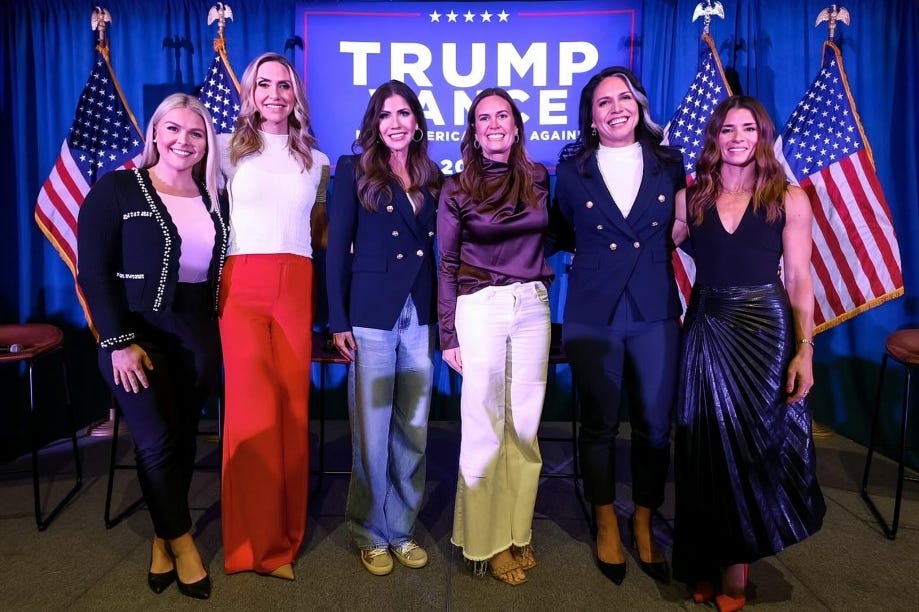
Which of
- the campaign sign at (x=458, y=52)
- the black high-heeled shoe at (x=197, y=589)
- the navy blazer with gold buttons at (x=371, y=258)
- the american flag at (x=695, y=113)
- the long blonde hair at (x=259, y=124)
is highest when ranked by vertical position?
the campaign sign at (x=458, y=52)

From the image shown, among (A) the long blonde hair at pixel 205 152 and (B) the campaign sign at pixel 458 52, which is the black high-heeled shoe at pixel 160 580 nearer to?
(A) the long blonde hair at pixel 205 152

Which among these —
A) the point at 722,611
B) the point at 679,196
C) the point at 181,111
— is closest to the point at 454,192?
the point at 679,196

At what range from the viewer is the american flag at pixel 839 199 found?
3500 mm

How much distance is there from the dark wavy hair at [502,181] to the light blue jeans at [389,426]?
0.49 m

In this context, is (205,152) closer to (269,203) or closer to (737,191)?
(269,203)

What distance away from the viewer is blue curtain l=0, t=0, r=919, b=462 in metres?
3.95

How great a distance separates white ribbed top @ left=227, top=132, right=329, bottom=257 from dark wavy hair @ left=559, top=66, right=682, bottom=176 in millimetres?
1042

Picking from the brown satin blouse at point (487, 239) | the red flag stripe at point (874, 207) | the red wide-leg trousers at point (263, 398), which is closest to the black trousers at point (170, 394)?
the red wide-leg trousers at point (263, 398)

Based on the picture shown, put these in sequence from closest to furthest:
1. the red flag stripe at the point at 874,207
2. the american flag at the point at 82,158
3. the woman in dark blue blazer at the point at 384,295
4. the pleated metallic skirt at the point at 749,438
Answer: the pleated metallic skirt at the point at 749,438
the woman in dark blue blazer at the point at 384,295
the red flag stripe at the point at 874,207
the american flag at the point at 82,158

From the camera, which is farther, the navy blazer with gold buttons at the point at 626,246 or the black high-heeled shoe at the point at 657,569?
the black high-heeled shoe at the point at 657,569

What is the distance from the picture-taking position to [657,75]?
4043mm

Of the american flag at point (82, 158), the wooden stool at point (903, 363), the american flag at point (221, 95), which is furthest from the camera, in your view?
the american flag at point (221, 95)

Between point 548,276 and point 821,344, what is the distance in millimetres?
2970

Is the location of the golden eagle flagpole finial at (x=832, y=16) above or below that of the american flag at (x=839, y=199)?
above
